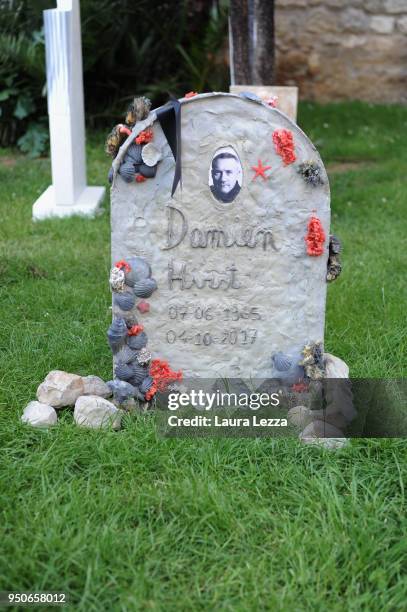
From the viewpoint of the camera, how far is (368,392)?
10.3 ft

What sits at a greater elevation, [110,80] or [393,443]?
[110,80]

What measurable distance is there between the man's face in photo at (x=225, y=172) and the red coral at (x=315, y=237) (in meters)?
0.34

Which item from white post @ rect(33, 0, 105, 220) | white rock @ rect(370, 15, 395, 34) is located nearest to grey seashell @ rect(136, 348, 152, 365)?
white post @ rect(33, 0, 105, 220)

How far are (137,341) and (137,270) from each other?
285 millimetres

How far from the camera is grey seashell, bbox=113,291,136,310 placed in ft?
9.66

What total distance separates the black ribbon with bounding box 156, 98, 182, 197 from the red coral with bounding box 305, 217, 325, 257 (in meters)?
0.54

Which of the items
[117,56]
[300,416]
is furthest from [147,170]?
[117,56]

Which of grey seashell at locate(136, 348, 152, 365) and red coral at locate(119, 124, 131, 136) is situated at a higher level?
red coral at locate(119, 124, 131, 136)

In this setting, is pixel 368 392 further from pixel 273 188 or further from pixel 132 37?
pixel 132 37

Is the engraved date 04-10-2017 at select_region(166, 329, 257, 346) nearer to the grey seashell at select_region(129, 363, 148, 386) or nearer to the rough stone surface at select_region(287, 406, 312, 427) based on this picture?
the grey seashell at select_region(129, 363, 148, 386)

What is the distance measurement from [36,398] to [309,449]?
112 centimetres

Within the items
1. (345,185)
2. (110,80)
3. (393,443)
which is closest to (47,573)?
(393,443)

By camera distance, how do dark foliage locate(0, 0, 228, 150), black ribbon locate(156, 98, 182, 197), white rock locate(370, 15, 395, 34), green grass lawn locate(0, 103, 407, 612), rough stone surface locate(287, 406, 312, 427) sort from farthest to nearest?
white rock locate(370, 15, 395, 34)
dark foliage locate(0, 0, 228, 150)
rough stone surface locate(287, 406, 312, 427)
black ribbon locate(156, 98, 182, 197)
green grass lawn locate(0, 103, 407, 612)

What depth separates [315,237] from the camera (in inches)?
114
